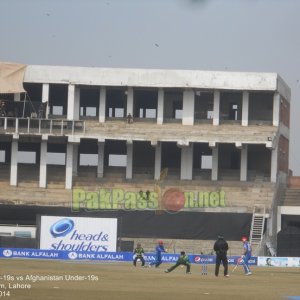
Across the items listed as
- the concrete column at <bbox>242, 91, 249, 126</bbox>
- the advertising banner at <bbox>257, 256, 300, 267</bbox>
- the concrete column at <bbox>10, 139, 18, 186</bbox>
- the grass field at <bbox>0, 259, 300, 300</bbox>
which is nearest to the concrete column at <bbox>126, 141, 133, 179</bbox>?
the concrete column at <bbox>10, 139, 18, 186</bbox>

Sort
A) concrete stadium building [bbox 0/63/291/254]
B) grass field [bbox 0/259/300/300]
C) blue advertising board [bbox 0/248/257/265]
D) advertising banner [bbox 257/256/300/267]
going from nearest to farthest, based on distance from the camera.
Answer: grass field [bbox 0/259/300/300] < blue advertising board [bbox 0/248/257/265] < advertising banner [bbox 257/256/300/267] < concrete stadium building [bbox 0/63/291/254]

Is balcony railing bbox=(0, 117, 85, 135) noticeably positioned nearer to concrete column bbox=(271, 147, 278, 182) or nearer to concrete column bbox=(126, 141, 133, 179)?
concrete column bbox=(126, 141, 133, 179)

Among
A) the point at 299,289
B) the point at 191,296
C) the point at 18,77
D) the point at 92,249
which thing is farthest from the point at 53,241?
the point at 191,296

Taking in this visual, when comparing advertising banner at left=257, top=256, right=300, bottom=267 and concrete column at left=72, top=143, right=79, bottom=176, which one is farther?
concrete column at left=72, top=143, right=79, bottom=176

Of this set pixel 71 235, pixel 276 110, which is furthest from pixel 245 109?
pixel 71 235

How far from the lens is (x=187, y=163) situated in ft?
256

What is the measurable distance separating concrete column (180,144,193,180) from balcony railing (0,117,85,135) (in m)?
8.51

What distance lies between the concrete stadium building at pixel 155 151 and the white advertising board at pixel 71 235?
715cm

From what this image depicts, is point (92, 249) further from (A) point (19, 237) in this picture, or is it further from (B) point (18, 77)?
(B) point (18, 77)

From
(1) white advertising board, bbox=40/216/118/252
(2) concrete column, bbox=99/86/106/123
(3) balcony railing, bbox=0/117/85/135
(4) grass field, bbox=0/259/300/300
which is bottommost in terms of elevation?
(1) white advertising board, bbox=40/216/118/252

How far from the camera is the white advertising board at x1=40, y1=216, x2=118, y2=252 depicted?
63.7m

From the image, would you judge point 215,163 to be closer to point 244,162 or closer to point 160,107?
point 244,162

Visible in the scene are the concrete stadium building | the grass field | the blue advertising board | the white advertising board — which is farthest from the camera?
the concrete stadium building

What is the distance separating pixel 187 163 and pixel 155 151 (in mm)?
3033
